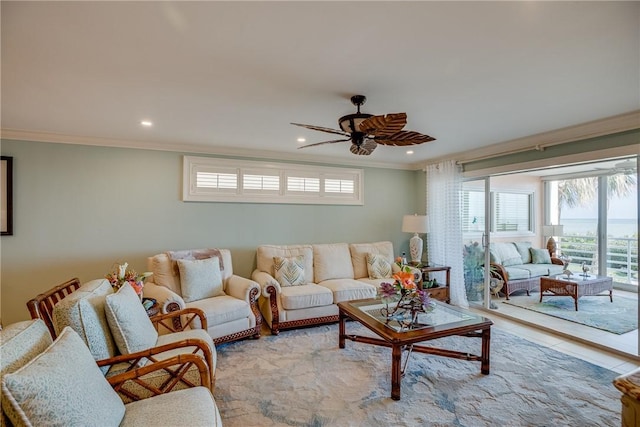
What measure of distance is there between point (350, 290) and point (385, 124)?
248 cm

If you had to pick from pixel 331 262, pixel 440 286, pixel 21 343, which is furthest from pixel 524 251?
pixel 21 343

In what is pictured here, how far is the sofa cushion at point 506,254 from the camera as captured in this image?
542cm

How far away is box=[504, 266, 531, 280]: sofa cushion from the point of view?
17.1ft

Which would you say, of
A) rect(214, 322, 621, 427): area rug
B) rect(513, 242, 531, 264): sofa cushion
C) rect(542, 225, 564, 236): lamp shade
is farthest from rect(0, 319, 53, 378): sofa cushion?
rect(542, 225, 564, 236): lamp shade

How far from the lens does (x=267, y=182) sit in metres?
4.70

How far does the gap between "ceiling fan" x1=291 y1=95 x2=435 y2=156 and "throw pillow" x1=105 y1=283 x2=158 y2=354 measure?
172 cm

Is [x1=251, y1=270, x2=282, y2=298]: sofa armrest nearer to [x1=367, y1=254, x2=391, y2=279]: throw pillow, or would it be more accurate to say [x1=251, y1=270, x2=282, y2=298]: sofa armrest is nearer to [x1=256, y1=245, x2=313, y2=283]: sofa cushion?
[x1=256, y1=245, x2=313, y2=283]: sofa cushion

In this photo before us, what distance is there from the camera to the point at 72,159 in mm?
3748

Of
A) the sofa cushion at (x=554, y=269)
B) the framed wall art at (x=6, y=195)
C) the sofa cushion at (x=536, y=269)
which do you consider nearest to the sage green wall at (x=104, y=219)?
the framed wall art at (x=6, y=195)

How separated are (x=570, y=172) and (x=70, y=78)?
8004mm

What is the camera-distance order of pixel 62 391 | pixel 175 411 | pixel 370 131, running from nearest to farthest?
pixel 62 391 < pixel 175 411 < pixel 370 131

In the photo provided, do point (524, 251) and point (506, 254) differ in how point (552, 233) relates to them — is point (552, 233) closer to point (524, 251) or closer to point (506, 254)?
point (524, 251)

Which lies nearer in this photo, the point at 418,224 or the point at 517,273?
the point at 418,224

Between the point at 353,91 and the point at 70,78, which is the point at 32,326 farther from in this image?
the point at 353,91
